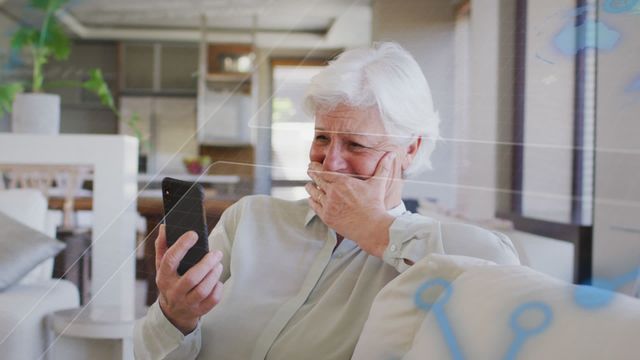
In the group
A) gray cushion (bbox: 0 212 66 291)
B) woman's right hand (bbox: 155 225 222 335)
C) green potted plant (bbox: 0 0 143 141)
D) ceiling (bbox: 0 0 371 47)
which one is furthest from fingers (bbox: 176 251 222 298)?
green potted plant (bbox: 0 0 143 141)

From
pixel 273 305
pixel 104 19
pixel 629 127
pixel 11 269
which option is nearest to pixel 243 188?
pixel 273 305

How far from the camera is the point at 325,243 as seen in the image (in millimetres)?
266

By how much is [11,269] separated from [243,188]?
0.28 meters

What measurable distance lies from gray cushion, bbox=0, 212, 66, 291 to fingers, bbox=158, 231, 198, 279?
0.22 metres

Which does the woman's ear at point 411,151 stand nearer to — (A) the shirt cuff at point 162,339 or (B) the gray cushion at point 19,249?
(A) the shirt cuff at point 162,339

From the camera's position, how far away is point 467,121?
0.24 m

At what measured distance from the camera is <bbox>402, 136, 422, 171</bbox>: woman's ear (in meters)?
0.25

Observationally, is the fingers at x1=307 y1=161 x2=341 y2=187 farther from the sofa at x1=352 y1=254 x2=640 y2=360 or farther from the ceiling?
the ceiling

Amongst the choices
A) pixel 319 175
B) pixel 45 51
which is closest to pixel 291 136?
pixel 319 175

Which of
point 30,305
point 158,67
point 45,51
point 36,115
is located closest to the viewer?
point 30,305

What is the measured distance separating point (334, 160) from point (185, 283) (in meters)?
0.09

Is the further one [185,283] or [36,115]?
[36,115]
